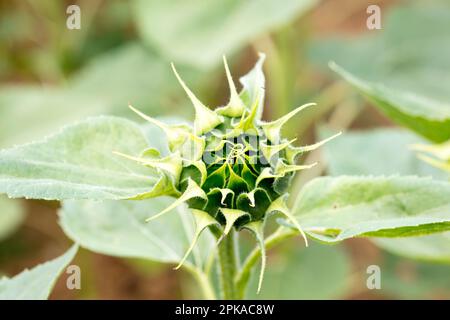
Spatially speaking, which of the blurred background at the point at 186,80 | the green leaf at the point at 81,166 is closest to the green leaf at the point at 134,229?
the green leaf at the point at 81,166

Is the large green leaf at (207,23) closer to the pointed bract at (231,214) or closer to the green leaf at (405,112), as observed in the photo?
the green leaf at (405,112)

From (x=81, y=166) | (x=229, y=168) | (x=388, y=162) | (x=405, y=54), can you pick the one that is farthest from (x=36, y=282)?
(x=405, y=54)

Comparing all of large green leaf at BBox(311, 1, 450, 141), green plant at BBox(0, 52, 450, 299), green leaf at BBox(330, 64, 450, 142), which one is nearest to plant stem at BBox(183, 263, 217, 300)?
green plant at BBox(0, 52, 450, 299)

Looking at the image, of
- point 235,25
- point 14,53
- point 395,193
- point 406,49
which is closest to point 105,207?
point 395,193

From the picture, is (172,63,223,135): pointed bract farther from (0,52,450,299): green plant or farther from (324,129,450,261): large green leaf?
(324,129,450,261): large green leaf

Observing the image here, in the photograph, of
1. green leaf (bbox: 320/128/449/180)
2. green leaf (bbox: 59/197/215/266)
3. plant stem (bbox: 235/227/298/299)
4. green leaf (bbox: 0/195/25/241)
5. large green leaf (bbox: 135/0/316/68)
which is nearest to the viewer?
plant stem (bbox: 235/227/298/299)

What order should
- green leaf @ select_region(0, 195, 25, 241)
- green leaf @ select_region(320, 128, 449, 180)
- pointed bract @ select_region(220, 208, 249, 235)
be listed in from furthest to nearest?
1. green leaf @ select_region(0, 195, 25, 241)
2. green leaf @ select_region(320, 128, 449, 180)
3. pointed bract @ select_region(220, 208, 249, 235)

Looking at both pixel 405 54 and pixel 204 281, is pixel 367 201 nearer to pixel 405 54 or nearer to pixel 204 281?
pixel 204 281
